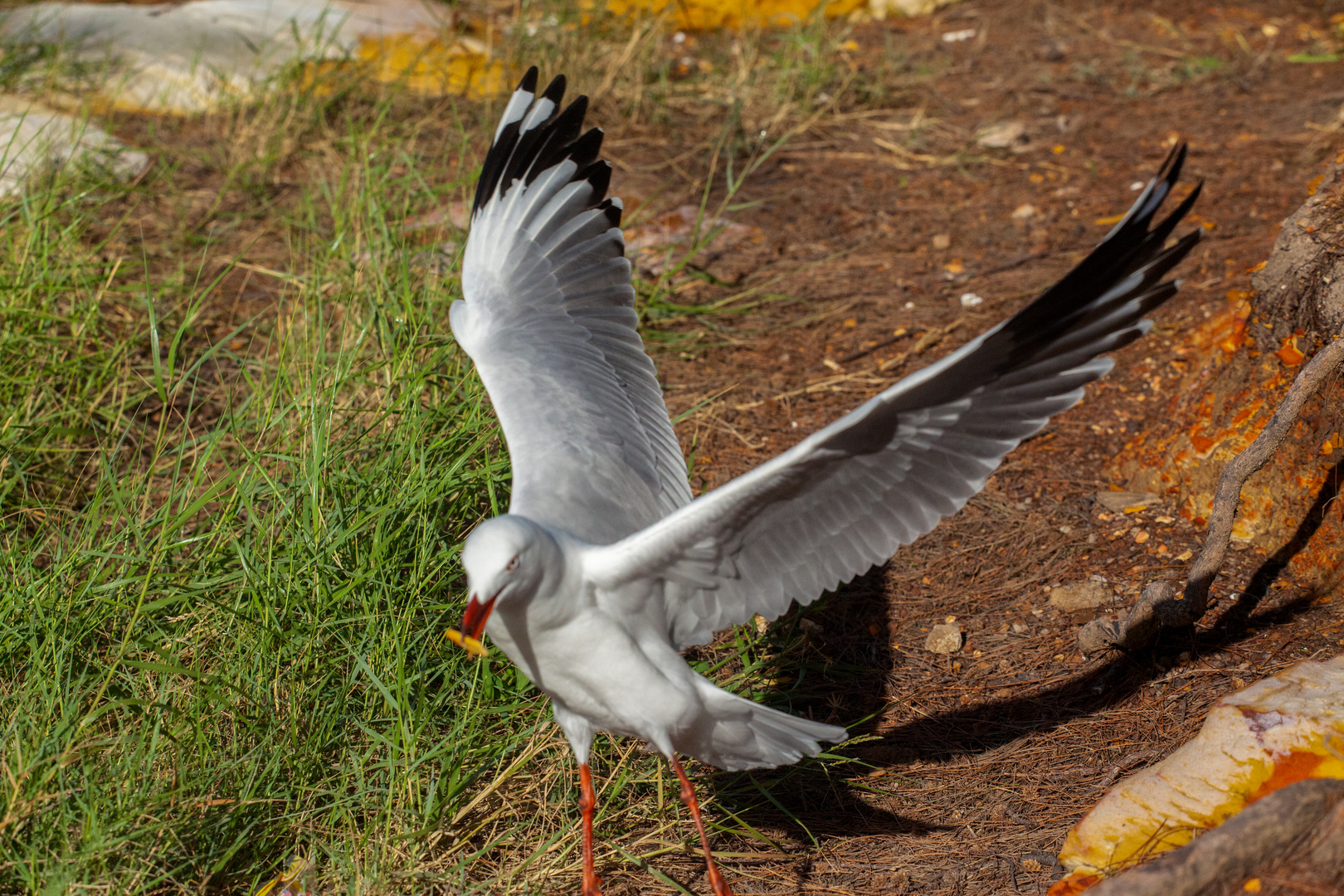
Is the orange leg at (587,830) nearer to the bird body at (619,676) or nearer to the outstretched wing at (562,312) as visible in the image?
the bird body at (619,676)

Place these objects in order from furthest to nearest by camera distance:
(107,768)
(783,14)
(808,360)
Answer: (783,14)
(808,360)
(107,768)

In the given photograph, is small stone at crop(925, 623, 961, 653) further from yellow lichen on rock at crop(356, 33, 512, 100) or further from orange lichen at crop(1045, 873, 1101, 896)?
yellow lichen on rock at crop(356, 33, 512, 100)

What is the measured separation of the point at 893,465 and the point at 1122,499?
4.96 feet

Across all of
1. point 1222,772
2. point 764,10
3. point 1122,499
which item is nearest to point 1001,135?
point 764,10

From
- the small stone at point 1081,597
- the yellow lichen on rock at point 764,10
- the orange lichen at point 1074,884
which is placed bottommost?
the orange lichen at point 1074,884

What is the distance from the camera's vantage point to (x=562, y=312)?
313cm

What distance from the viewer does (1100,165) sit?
5195 mm

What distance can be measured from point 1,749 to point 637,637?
1.33m

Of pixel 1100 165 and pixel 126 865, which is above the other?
pixel 1100 165

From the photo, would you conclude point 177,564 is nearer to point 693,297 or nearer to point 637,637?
point 637,637

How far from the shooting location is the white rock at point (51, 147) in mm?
4496

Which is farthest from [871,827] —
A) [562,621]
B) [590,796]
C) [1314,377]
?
[1314,377]

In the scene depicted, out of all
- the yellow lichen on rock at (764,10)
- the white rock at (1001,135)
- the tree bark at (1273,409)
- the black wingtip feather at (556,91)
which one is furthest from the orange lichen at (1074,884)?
the yellow lichen on rock at (764,10)

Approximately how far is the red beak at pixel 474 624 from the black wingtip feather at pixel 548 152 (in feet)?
4.92
